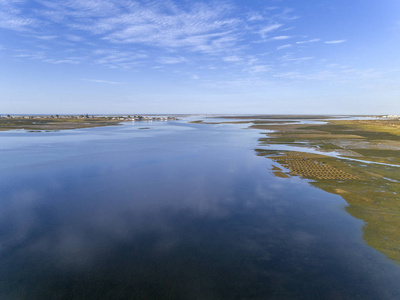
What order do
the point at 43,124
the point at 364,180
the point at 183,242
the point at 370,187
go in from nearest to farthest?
the point at 183,242 → the point at 370,187 → the point at 364,180 → the point at 43,124

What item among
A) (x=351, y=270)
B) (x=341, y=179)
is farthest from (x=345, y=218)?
(x=341, y=179)

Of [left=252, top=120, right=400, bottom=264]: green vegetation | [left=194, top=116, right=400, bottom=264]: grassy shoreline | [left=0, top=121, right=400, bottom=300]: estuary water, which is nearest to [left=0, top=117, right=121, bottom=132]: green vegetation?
[left=0, top=121, right=400, bottom=300]: estuary water

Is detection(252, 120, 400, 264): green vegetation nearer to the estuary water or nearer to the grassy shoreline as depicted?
the grassy shoreline

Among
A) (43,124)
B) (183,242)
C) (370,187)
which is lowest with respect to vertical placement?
(183,242)

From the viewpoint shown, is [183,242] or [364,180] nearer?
[183,242]

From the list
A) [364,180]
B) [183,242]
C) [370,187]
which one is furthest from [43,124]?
[370,187]

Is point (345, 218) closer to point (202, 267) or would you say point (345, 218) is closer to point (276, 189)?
point (276, 189)

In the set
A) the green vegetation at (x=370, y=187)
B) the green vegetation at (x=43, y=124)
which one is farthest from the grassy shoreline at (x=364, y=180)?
the green vegetation at (x=43, y=124)

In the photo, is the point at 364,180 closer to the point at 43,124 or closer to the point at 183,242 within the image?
the point at 183,242

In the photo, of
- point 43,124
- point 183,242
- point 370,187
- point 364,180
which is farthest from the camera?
point 43,124
